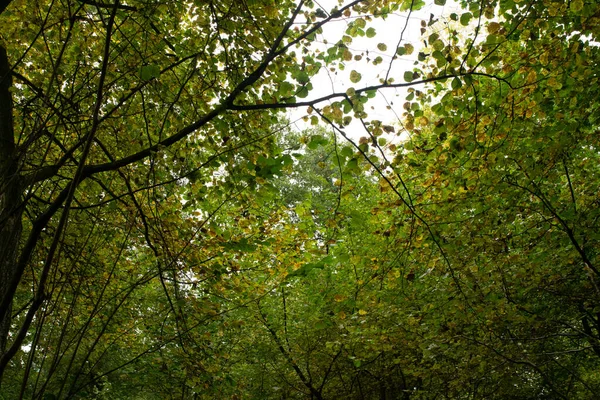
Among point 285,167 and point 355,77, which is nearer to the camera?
point 355,77

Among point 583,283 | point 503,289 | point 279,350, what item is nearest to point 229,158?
point 503,289

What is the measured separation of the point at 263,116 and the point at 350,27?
1.52 meters

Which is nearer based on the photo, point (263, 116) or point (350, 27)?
point (350, 27)

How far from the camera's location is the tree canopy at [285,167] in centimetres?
271

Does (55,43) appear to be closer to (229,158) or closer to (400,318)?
(229,158)

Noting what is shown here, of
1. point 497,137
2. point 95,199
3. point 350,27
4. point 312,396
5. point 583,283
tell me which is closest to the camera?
point 350,27

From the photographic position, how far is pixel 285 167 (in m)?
3.49

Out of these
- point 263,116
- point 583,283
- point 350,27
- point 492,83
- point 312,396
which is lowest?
point 312,396

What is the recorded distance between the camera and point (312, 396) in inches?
352

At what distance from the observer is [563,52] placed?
3.27 m

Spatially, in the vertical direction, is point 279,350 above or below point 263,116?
below

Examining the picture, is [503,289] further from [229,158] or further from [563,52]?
[229,158]

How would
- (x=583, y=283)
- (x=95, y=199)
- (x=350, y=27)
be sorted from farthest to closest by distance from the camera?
(x=583, y=283)
(x=95, y=199)
(x=350, y=27)

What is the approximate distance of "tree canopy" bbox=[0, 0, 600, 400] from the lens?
2710 millimetres
